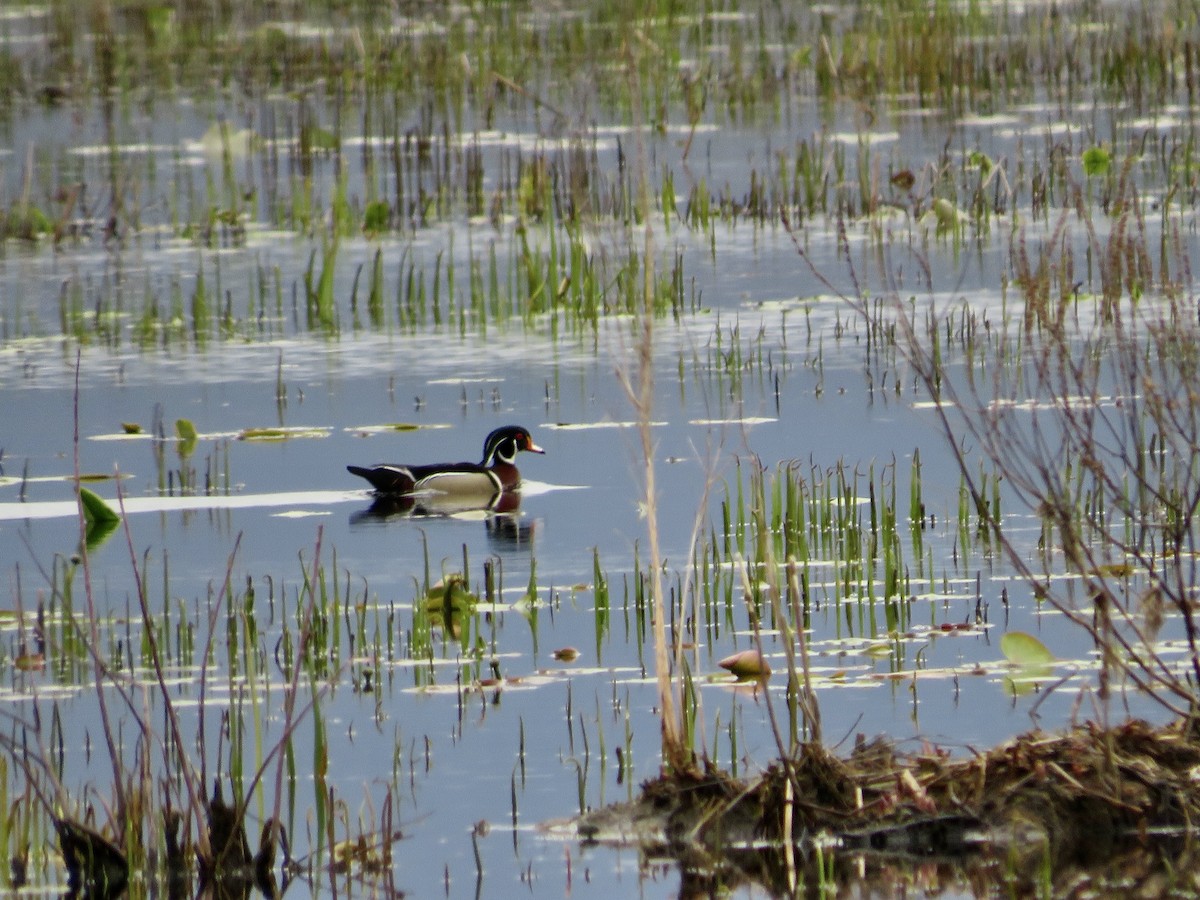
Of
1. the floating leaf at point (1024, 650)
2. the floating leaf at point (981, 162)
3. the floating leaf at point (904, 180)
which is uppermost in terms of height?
the floating leaf at point (981, 162)

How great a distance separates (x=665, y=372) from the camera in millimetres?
11203

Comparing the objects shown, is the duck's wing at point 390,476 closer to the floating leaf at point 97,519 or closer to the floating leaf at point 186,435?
the floating leaf at point 97,519

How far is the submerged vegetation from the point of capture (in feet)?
15.8

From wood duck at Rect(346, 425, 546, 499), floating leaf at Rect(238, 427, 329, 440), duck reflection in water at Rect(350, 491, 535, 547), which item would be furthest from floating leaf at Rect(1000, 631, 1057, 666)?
floating leaf at Rect(238, 427, 329, 440)

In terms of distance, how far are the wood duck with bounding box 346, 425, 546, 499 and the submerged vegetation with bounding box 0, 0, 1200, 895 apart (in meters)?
0.45

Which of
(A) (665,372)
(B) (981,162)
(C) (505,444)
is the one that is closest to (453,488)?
(C) (505,444)

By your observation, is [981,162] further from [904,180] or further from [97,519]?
[97,519]

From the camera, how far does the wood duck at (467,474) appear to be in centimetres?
895

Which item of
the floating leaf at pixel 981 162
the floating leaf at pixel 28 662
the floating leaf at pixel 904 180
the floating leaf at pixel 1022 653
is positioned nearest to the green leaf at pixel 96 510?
the floating leaf at pixel 28 662

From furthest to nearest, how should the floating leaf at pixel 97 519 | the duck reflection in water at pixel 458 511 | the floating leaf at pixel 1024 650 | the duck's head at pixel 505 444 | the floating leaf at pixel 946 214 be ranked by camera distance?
the floating leaf at pixel 946 214
the duck's head at pixel 505 444
the duck reflection in water at pixel 458 511
the floating leaf at pixel 97 519
the floating leaf at pixel 1024 650

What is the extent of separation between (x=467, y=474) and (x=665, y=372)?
2325 millimetres

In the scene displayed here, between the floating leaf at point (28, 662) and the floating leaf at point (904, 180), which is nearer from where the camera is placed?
the floating leaf at point (28, 662)

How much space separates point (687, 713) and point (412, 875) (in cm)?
87

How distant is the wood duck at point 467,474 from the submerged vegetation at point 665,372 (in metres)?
0.45
